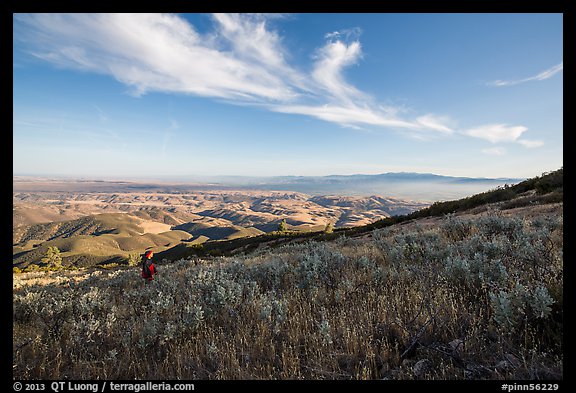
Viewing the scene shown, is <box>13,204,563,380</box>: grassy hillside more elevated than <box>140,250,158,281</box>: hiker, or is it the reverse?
<box>13,204,563,380</box>: grassy hillside

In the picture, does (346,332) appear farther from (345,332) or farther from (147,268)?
(147,268)

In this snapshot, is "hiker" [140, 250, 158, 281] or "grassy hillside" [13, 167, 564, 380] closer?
"grassy hillside" [13, 167, 564, 380]

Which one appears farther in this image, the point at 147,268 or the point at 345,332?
the point at 147,268

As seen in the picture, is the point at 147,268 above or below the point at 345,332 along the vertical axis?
below

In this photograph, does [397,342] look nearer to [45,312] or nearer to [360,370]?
[360,370]

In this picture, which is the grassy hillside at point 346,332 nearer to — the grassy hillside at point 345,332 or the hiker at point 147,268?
the grassy hillside at point 345,332

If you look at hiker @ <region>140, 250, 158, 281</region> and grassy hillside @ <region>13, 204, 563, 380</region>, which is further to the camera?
hiker @ <region>140, 250, 158, 281</region>

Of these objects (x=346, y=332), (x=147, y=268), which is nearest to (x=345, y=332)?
(x=346, y=332)

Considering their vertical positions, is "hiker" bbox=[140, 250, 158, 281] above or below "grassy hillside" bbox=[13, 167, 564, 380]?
below

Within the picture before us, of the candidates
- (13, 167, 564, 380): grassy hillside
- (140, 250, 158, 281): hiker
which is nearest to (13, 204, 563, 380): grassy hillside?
(13, 167, 564, 380): grassy hillside

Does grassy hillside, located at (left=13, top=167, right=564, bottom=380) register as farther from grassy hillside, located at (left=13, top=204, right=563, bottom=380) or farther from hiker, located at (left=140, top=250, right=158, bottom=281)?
hiker, located at (left=140, top=250, right=158, bottom=281)
